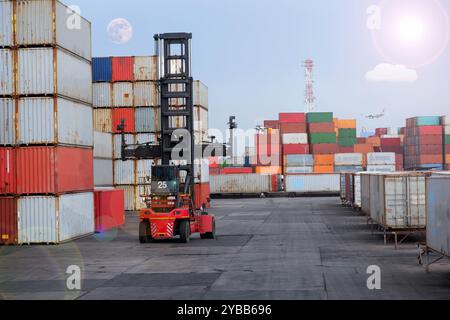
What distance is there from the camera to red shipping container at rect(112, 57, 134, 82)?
50656mm

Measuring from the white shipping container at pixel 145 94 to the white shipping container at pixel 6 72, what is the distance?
22883mm

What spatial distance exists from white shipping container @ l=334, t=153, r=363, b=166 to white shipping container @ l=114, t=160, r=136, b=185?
155ft

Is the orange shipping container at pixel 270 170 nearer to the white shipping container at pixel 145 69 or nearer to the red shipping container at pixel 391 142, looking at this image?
the red shipping container at pixel 391 142

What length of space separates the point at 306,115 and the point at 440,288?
8228 cm

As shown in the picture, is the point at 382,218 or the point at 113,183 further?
the point at 113,183

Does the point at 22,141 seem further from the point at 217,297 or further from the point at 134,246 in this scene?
the point at 217,297

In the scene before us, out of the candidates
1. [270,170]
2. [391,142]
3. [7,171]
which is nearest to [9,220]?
[7,171]

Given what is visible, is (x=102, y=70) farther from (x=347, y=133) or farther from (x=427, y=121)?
(x=427, y=121)

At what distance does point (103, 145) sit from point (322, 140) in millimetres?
50148

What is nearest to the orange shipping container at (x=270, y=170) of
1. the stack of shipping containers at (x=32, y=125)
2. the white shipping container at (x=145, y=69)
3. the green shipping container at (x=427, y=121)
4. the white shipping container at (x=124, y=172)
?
the green shipping container at (x=427, y=121)

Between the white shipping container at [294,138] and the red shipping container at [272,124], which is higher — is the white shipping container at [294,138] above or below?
below

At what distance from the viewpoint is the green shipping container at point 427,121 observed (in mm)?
100625

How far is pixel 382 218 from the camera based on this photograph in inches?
1044
